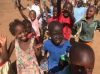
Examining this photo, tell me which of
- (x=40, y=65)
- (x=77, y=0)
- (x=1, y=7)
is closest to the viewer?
(x=40, y=65)

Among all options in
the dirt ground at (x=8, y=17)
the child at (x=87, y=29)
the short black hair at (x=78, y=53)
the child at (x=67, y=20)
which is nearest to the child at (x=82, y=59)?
the short black hair at (x=78, y=53)

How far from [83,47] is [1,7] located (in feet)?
33.1

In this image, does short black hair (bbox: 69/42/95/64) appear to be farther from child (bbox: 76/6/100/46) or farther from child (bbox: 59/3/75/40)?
child (bbox: 59/3/75/40)

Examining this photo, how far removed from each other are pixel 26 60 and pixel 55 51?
17.6 inches

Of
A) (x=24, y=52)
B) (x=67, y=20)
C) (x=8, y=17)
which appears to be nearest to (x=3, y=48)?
(x=24, y=52)

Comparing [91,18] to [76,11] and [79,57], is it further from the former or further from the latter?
[79,57]

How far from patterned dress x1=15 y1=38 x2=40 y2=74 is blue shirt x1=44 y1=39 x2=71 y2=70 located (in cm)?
24

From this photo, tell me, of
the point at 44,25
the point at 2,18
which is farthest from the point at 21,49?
the point at 2,18

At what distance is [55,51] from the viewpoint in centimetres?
467

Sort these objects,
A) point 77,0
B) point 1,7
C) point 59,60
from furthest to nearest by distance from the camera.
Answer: point 1,7 → point 77,0 → point 59,60

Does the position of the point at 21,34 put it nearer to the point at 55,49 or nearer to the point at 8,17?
the point at 55,49

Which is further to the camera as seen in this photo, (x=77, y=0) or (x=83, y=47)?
(x=77, y=0)

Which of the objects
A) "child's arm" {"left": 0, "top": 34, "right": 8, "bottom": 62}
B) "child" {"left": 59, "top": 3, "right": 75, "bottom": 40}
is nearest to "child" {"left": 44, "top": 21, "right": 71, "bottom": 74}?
"child's arm" {"left": 0, "top": 34, "right": 8, "bottom": 62}

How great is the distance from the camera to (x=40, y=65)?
5.00 m
